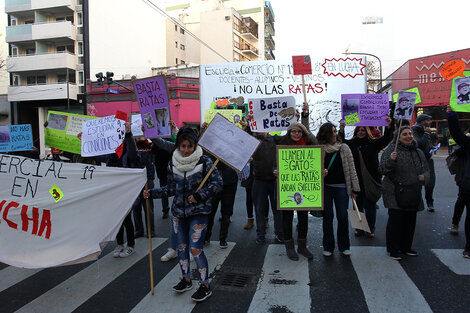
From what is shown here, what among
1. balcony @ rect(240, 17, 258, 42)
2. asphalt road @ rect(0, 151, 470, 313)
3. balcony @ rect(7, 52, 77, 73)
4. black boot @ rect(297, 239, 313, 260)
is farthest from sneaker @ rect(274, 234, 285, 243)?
balcony @ rect(240, 17, 258, 42)

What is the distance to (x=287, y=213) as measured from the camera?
4.61m

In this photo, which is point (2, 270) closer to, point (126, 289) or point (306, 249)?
point (126, 289)

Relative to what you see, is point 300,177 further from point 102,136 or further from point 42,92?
point 42,92

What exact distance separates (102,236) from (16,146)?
476 cm

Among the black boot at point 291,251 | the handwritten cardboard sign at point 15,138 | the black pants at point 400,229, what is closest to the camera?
the black pants at point 400,229

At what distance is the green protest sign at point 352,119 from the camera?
5.88 metres

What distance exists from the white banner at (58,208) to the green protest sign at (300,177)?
181cm

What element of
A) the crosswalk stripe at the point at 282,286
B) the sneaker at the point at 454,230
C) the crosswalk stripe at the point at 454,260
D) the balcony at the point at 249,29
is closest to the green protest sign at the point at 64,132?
the crosswalk stripe at the point at 282,286

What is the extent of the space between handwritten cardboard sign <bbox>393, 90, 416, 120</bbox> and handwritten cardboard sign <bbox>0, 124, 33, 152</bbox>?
710cm

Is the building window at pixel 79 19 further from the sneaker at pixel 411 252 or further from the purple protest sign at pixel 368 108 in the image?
the sneaker at pixel 411 252

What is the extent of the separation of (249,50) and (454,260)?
2274 inches

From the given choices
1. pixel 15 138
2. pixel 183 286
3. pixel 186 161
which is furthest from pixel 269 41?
pixel 183 286

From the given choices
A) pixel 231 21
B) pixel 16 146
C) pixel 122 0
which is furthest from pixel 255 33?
pixel 16 146

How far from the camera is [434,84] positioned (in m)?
25.1
